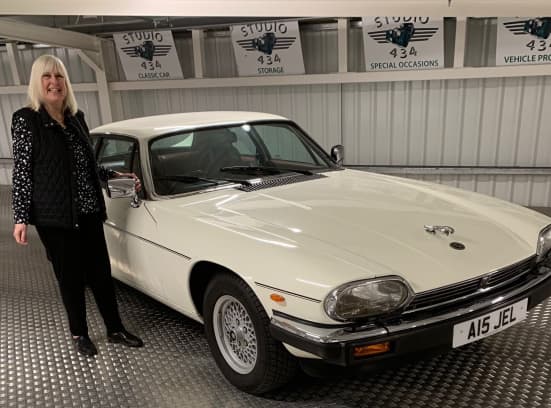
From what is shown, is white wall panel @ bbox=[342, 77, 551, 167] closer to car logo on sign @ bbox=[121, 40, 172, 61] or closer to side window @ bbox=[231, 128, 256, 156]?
car logo on sign @ bbox=[121, 40, 172, 61]

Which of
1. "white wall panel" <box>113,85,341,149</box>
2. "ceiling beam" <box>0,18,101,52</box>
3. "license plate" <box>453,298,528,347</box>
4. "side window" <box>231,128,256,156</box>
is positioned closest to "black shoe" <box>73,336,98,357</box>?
"side window" <box>231,128,256,156</box>

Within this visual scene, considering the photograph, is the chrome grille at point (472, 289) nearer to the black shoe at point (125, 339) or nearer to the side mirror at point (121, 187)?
the side mirror at point (121, 187)

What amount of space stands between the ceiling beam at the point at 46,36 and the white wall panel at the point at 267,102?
0.91m

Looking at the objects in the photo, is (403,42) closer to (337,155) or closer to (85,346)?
(337,155)

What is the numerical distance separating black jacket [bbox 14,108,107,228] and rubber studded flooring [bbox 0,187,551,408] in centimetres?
85

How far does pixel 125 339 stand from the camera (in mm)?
2771

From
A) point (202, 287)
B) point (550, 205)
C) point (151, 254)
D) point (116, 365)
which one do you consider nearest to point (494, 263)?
point (202, 287)

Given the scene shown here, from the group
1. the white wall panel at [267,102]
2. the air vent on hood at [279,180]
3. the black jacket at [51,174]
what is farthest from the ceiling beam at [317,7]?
the white wall panel at [267,102]

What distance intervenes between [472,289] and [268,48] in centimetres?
523

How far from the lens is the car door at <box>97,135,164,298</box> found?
2604 millimetres

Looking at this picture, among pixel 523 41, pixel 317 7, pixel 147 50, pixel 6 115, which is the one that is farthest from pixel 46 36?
pixel 523 41

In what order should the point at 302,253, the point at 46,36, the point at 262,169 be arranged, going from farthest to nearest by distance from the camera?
the point at 46,36 → the point at 262,169 → the point at 302,253

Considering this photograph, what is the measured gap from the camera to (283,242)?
1.96 meters

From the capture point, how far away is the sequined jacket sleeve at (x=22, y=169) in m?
2.32
